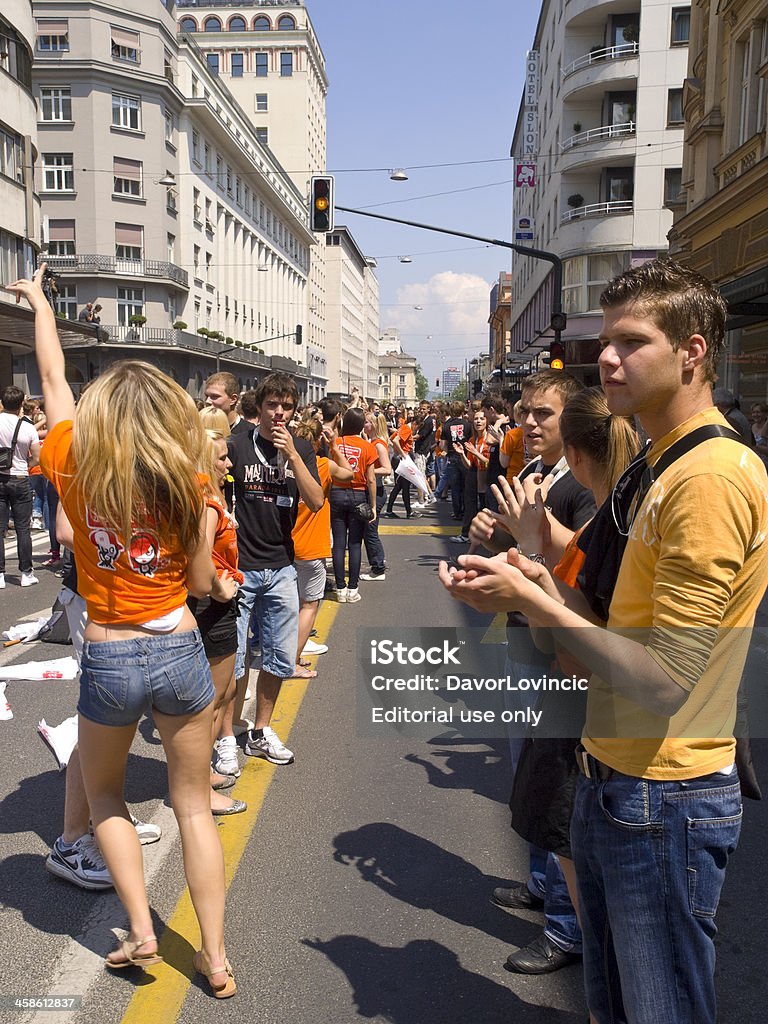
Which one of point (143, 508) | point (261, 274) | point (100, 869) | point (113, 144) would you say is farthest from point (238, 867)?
point (261, 274)

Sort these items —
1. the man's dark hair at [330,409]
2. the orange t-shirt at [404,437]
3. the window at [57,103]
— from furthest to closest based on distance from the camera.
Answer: the window at [57,103]
the orange t-shirt at [404,437]
the man's dark hair at [330,409]

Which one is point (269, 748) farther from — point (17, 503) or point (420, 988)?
point (17, 503)

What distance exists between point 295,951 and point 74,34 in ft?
181

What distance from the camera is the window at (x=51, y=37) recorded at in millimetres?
48031

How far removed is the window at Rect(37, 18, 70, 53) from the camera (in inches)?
1891

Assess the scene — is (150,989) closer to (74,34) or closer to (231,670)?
(231,670)

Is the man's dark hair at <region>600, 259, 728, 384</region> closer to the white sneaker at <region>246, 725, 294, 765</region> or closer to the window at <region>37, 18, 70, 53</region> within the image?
the white sneaker at <region>246, 725, 294, 765</region>

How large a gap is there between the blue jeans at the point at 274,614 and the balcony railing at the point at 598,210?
33.0 m

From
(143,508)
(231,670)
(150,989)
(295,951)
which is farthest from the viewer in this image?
(231,670)

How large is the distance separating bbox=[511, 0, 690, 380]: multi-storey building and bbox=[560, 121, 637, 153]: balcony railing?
40 mm

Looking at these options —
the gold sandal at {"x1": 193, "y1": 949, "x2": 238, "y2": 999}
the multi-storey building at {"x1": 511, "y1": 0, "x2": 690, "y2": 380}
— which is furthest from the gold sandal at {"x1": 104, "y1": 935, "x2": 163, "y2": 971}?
the multi-storey building at {"x1": 511, "y1": 0, "x2": 690, "y2": 380}

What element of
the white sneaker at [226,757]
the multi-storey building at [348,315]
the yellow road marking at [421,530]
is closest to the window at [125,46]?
the yellow road marking at [421,530]

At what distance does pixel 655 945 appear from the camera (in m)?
1.73

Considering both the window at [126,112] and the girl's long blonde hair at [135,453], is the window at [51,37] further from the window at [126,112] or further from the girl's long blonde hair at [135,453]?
the girl's long blonde hair at [135,453]
